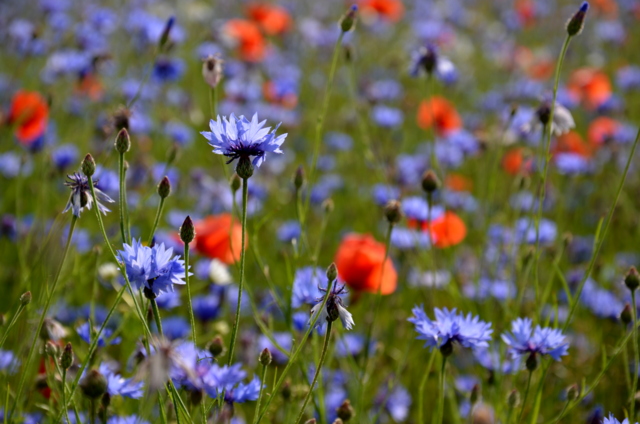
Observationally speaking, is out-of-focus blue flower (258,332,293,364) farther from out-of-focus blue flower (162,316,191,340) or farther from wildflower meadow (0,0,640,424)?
out-of-focus blue flower (162,316,191,340)

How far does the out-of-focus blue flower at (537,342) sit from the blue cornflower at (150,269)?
49 cm

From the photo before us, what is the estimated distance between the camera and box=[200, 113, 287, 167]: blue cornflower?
82 cm

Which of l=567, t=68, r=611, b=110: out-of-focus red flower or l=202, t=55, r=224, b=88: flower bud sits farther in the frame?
l=567, t=68, r=611, b=110: out-of-focus red flower

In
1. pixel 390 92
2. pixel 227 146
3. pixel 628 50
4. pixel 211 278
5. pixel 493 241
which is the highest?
pixel 628 50

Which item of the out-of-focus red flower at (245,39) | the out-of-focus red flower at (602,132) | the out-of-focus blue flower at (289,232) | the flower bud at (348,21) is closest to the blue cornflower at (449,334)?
the flower bud at (348,21)

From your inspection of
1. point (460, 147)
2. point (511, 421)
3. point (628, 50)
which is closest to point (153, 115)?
point (460, 147)

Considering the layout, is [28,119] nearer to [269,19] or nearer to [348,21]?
[348,21]

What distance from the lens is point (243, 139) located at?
0.83m

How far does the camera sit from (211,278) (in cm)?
164

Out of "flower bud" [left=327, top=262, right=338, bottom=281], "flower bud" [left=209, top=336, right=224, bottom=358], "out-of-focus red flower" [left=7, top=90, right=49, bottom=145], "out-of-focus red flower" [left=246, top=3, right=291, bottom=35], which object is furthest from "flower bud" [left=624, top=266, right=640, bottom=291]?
"out-of-focus red flower" [left=246, top=3, right=291, bottom=35]

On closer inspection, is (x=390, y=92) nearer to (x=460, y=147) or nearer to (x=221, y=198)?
(x=460, y=147)

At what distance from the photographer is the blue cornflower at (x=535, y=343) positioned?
100 centimetres

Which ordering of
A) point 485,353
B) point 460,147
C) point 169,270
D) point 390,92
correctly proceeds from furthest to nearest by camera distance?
point 390,92, point 460,147, point 485,353, point 169,270

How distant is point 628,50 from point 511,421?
4418mm
